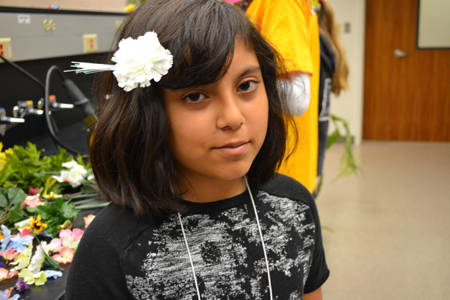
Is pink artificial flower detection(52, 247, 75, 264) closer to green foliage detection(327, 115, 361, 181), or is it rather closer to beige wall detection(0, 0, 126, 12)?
beige wall detection(0, 0, 126, 12)

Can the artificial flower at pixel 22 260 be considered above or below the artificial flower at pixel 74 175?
below

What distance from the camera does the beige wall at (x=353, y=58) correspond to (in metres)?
5.10

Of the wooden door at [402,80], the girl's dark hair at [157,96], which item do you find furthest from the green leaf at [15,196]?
the wooden door at [402,80]

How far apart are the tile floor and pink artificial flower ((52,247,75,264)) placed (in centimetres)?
180

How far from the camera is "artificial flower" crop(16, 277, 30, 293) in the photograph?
85 cm

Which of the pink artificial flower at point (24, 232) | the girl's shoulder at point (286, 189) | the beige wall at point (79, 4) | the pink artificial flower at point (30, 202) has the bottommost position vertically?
the pink artificial flower at point (24, 232)

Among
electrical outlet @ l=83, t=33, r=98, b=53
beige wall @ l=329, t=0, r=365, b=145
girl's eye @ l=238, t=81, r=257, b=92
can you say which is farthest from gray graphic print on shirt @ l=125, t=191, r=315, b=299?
beige wall @ l=329, t=0, r=365, b=145

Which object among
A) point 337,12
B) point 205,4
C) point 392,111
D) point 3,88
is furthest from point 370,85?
point 205,4

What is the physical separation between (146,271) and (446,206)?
3.37m

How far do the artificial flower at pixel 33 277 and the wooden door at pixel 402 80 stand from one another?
510cm

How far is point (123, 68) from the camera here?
26.6 inches

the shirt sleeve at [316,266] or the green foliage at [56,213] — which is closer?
the shirt sleeve at [316,266]

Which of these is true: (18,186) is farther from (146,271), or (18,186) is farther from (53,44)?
(53,44)

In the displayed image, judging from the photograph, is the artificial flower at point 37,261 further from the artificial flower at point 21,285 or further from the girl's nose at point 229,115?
the girl's nose at point 229,115
